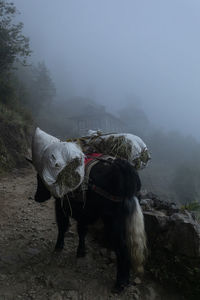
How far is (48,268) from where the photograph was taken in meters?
2.97

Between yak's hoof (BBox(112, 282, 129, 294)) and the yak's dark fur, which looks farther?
yak's hoof (BBox(112, 282, 129, 294))

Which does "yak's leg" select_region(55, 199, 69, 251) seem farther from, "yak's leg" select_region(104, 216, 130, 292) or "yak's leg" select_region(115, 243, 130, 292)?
"yak's leg" select_region(115, 243, 130, 292)

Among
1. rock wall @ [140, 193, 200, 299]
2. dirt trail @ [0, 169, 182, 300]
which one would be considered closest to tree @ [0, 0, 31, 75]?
dirt trail @ [0, 169, 182, 300]

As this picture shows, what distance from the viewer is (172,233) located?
2893mm

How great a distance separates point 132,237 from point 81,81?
68476 mm

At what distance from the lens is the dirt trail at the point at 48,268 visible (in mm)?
2627

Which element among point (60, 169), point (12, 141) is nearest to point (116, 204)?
point (60, 169)

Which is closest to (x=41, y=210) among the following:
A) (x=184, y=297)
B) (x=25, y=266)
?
(x=25, y=266)

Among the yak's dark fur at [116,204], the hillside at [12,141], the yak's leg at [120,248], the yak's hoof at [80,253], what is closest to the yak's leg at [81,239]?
the yak's hoof at [80,253]

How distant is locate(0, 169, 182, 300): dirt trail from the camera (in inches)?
103

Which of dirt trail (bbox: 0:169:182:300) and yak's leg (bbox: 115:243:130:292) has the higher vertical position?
yak's leg (bbox: 115:243:130:292)

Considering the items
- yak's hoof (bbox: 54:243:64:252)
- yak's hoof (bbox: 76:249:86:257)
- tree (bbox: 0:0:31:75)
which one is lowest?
yak's hoof (bbox: 54:243:64:252)

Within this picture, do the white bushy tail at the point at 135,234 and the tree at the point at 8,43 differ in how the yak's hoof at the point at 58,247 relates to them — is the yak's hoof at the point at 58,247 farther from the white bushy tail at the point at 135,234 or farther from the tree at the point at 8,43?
the tree at the point at 8,43

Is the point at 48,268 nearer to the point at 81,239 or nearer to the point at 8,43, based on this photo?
the point at 81,239
